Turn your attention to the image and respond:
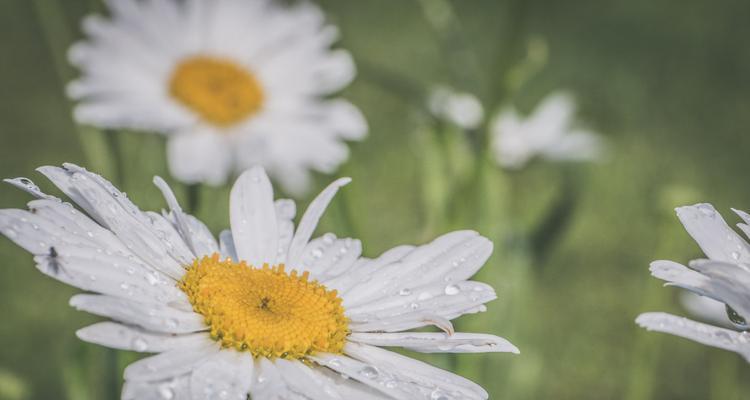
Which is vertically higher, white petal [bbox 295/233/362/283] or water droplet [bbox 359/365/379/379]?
white petal [bbox 295/233/362/283]

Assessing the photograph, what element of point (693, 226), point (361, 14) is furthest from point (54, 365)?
point (361, 14)

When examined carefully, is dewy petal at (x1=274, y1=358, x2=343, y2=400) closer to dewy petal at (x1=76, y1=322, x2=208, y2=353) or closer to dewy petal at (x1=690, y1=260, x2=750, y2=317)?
dewy petal at (x1=76, y1=322, x2=208, y2=353)

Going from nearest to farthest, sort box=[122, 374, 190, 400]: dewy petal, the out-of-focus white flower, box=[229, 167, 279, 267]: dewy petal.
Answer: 1. box=[122, 374, 190, 400]: dewy petal
2. box=[229, 167, 279, 267]: dewy petal
3. the out-of-focus white flower

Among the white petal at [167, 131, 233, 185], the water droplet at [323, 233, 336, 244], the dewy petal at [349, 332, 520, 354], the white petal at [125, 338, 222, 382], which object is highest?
the white petal at [167, 131, 233, 185]

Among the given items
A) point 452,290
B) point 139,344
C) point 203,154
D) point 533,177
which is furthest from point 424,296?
point 533,177

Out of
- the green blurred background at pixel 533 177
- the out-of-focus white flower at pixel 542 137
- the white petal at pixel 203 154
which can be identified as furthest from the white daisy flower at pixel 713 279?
the out-of-focus white flower at pixel 542 137

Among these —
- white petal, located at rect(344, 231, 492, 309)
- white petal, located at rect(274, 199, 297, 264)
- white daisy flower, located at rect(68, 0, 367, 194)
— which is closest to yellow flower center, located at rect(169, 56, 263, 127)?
white daisy flower, located at rect(68, 0, 367, 194)
